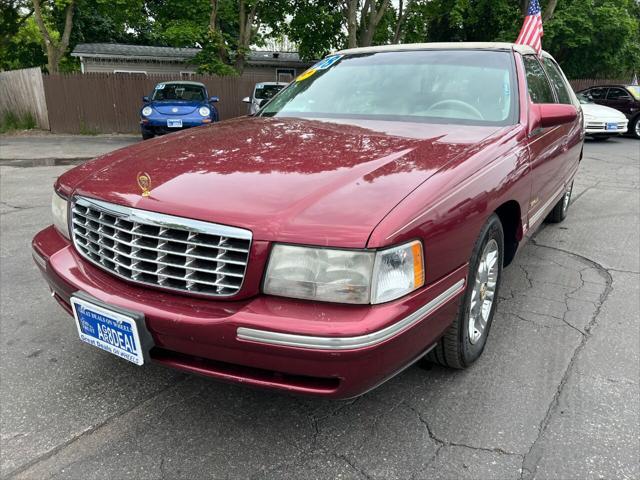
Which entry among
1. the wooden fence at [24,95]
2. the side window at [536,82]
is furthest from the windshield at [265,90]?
the side window at [536,82]

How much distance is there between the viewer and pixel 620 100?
15211 mm

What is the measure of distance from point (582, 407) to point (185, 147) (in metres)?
2.29

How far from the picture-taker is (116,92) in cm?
1623

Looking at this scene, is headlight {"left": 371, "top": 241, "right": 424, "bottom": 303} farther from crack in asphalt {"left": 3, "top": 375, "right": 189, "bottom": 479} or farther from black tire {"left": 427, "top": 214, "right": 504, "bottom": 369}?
crack in asphalt {"left": 3, "top": 375, "right": 189, "bottom": 479}

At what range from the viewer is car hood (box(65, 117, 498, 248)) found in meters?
1.83

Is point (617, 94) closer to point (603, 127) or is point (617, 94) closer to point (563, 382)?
point (603, 127)

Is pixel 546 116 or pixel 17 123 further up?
pixel 546 116

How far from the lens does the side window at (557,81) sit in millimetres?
4348

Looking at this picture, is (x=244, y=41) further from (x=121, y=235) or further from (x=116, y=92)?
(x=121, y=235)

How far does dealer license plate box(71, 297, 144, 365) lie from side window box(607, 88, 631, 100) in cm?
1679

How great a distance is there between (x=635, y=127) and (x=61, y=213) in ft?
53.9

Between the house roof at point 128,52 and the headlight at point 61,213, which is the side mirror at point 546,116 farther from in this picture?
the house roof at point 128,52

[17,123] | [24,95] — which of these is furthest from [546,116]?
[24,95]

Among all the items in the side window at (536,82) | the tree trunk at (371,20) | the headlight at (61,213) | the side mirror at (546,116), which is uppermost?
the tree trunk at (371,20)
